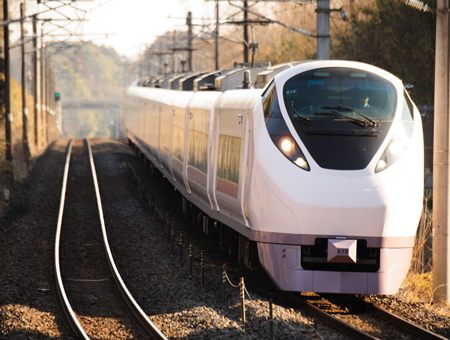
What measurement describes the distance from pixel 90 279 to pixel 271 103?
17.4 ft

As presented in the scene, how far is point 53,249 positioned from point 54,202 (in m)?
6.25

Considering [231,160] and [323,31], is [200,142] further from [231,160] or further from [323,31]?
[323,31]

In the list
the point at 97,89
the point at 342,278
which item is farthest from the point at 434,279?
the point at 97,89

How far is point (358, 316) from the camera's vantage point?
→ 355 inches

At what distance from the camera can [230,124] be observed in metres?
11.3

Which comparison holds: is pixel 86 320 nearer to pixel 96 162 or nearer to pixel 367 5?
pixel 96 162

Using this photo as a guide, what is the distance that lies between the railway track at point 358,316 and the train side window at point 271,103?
8.82ft

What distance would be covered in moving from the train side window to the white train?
0.02m

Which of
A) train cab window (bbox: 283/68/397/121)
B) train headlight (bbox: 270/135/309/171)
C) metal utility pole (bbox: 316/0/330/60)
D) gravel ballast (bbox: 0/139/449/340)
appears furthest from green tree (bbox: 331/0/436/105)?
train headlight (bbox: 270/135/309/171)

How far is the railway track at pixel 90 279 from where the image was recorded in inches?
368

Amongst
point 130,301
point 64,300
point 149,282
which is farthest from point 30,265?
point 130,301

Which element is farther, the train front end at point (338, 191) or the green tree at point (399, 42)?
the green tree at point (399, 42)

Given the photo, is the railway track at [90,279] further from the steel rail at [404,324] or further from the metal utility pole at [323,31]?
the metal utility pole at [323,31]

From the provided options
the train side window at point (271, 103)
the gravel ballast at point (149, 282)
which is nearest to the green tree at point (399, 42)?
the gravel ballast at point (149, 282)
